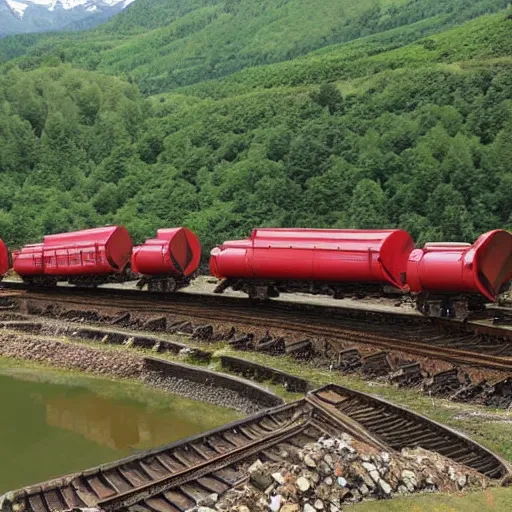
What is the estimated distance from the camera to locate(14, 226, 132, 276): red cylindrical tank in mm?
26719

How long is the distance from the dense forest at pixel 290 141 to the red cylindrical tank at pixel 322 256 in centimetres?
1715

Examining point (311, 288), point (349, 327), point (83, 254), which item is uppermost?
point (83, 254)

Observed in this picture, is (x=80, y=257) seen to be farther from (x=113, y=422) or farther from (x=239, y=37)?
(x=239, y=37)

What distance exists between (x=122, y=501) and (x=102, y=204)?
50.2 metres

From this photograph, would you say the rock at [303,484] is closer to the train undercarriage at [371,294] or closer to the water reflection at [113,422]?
the water reflection at [113,422]

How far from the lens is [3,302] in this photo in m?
28.6

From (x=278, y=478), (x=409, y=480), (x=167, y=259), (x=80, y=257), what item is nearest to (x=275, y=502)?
(x=278, y=478)

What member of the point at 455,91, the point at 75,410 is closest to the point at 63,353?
the point at 75,410

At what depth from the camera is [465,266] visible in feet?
53.5

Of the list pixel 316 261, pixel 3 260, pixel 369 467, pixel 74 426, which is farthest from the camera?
pixel 3 260

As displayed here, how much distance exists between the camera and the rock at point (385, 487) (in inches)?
370

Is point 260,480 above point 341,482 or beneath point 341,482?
above

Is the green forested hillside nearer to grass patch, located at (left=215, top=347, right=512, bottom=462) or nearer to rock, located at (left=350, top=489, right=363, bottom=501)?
grass patch, located at (left=215, top=347, right=512, bottom=462)

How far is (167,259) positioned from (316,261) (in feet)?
24.2
